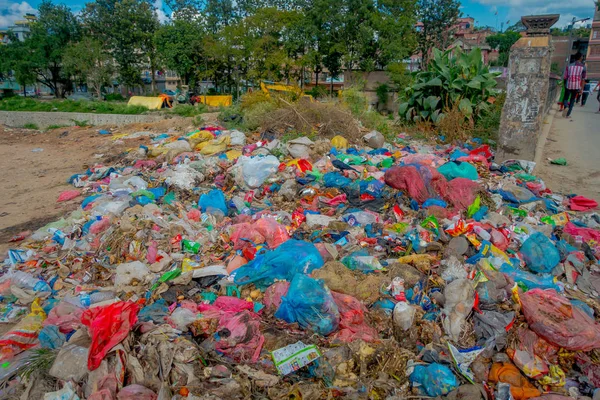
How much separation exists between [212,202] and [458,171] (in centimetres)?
302

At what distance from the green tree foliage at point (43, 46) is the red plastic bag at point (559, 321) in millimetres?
24671

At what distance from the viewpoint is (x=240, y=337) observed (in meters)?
2.36

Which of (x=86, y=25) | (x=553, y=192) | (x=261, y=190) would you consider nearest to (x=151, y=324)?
(x=261, y=190)

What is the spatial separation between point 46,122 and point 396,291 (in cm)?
1556

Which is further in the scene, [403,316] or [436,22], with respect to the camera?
[436,22]

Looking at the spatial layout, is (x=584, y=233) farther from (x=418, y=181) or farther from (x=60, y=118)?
(x=60, y=118)

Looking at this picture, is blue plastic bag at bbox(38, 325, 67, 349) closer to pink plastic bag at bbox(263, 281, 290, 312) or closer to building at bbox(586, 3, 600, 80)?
pink plastic bag at bbox(263, 281, 290, 312)

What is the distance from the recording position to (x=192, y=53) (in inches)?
795

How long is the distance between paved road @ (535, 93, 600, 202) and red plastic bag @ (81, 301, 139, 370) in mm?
5009

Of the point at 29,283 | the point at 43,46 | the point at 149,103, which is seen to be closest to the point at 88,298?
the point at 29,283

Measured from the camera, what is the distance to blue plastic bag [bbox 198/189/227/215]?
454 centimetres

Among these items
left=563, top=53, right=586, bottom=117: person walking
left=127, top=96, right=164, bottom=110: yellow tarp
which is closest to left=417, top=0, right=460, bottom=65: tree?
left=563, top=53, right=586, bottom=117: person walking

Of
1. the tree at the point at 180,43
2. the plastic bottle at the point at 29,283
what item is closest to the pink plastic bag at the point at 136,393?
the plastic bottle at the point at 29,283

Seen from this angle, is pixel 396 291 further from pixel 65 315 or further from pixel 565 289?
pixel 65 315
